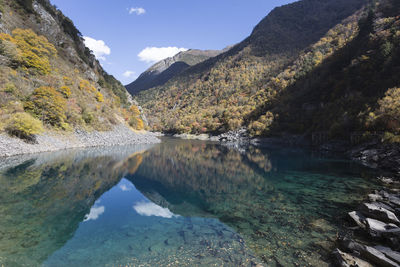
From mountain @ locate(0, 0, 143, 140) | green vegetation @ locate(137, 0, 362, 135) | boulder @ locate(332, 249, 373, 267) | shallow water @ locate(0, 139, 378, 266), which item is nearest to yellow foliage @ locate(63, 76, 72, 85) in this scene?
mountain @ locate(0, 0, 143, 140)

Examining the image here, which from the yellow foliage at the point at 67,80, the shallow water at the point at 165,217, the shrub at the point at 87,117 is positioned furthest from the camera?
the yellow foliage at the point at 67,80

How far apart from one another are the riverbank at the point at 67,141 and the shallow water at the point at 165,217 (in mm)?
5145

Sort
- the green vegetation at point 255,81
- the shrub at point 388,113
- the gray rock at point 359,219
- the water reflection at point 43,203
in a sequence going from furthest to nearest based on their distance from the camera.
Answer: the green vegetation at point 255,81
the shrub at point 388,113
the gray rock at point 359,219
the water reflection at point 43,203

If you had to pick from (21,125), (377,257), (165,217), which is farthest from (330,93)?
(21,125)

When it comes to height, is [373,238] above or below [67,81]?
below

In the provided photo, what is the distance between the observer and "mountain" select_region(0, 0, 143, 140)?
3056 centimetres

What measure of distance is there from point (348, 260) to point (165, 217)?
9236mm

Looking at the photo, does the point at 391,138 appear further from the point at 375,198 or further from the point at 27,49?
the point at 27,49

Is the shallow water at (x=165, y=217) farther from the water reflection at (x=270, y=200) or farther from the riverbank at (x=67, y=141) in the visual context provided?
the riverbank at (x=67, y=141)

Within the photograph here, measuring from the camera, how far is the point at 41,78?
39.8 meters

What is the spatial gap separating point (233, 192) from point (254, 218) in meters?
5.99

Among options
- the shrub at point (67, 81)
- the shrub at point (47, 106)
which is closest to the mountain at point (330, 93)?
the shrub at point (47, 106)

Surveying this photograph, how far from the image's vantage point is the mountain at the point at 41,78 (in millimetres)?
30562

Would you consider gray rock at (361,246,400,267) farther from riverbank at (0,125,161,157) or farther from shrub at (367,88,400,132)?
riverbank at (0,125,161,157)
